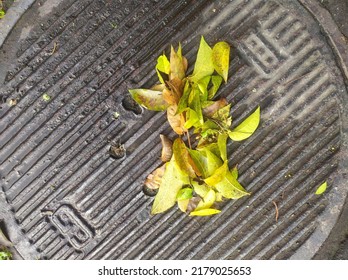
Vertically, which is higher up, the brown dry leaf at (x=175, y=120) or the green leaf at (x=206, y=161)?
the brown dry leaf at (x=175, y=120)

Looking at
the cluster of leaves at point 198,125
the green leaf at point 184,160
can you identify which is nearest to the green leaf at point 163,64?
the cluster of leaves at point 198,125

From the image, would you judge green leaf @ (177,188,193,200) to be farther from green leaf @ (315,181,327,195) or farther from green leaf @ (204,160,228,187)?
green leaf @ (315,181,327,195)

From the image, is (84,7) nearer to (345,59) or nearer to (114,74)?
(114,74)

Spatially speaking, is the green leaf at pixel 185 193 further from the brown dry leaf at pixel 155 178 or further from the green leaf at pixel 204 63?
the green leaf at pixel 204 63

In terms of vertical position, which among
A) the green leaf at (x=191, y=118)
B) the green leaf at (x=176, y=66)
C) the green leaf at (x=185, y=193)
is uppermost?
the green leaf at (x=176, y=66)

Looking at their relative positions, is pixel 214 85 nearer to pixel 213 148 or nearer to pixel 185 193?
pixel 213 148

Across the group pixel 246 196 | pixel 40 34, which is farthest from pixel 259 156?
pixel 40 34

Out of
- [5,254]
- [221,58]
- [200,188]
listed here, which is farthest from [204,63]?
[5,254]

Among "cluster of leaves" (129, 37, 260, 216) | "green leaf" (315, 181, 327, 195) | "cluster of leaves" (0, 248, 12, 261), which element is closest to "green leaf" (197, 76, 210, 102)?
"cluster of leaves" (129, 37, 260, 216)
